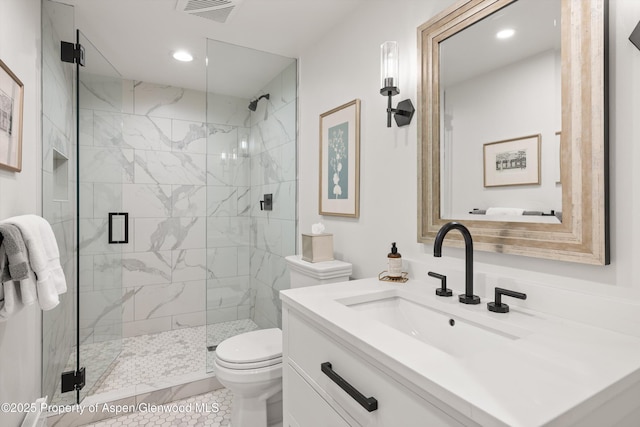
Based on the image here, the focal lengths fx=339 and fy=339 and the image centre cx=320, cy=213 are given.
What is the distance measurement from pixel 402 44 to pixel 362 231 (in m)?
0.99

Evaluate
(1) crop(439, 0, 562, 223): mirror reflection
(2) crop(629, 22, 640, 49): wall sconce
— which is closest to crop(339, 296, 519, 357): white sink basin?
(1) crop(439, 0, 562, 223): mirror reflection

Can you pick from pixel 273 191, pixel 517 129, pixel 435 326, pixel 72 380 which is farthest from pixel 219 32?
pixel 72 380

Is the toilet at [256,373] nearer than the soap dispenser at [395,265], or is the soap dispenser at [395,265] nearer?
the soap dispenser at [395,265]

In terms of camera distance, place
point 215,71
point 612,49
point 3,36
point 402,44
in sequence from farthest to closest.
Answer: point 215,71, point 402,44, point 3,36, point 612,49

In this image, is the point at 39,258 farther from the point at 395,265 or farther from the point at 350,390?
the point at 395,265

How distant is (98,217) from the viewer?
7.79 feet

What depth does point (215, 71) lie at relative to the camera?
2344 mm

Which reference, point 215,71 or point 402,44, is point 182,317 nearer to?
point 215,71

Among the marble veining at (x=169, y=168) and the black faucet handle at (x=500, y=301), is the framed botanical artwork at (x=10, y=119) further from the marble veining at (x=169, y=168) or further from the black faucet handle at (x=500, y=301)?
the black faucet handle at (x=500, y=301)

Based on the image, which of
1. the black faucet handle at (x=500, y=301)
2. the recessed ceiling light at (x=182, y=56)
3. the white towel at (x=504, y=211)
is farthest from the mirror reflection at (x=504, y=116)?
the recessed ceiling light at (x=182, y=56)

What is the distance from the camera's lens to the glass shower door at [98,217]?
2.12 meters

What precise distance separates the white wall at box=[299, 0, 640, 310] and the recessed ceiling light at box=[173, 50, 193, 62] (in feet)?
2.92

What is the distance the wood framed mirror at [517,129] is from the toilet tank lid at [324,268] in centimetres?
55

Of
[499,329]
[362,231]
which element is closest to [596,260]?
[499,329]
